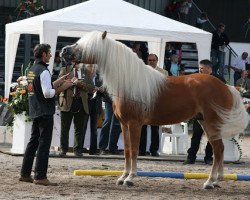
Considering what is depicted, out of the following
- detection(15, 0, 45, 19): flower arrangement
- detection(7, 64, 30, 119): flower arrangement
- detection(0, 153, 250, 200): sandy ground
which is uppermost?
detection(15, 0, 45, 19): flower arrangement

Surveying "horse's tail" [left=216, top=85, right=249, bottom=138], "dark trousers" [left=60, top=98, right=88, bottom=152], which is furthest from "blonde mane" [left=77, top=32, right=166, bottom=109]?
"dark trousers" [left=60, top=98, right=88, bottom=152]

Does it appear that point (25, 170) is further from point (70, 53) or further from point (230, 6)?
Answer: point (230, 6)

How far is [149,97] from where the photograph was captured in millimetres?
12211

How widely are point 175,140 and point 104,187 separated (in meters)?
6.11

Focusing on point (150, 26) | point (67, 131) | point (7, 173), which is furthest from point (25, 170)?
point (150, 26)

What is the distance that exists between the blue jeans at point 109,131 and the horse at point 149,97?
417 centimetres

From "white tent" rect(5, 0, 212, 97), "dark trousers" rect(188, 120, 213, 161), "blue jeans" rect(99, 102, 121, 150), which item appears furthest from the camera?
"white tent" rect(5, 0, 212, 97)

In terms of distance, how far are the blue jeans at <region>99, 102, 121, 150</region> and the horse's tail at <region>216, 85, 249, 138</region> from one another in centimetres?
443

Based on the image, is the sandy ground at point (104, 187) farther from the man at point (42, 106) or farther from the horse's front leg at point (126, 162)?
the man at point (42, 106)

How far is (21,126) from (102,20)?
2.82 m

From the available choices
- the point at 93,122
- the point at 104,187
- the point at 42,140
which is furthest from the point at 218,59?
the point at 42,140

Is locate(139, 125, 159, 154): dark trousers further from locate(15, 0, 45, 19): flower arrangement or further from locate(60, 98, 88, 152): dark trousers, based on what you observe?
locate(15, 0, 45, 19): flower arrangement

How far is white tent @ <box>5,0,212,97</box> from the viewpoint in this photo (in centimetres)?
1695

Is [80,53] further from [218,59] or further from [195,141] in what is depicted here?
[218,59]
